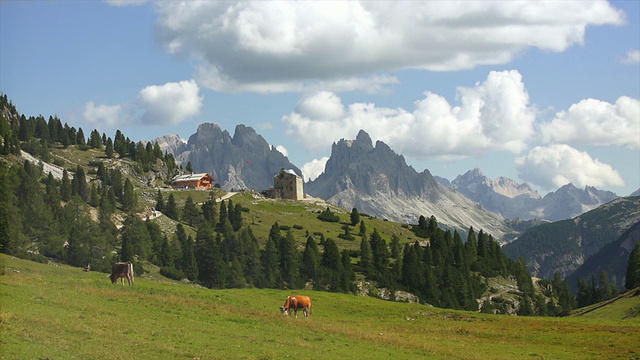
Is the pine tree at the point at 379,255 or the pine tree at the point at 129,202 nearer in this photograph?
the pine tree at the point at 379,255

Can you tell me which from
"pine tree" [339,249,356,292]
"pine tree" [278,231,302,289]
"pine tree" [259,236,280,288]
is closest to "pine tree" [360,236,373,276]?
"pine tree" [339,249,356,292]

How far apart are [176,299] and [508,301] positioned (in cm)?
14514

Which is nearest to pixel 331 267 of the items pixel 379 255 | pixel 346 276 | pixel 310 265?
pixel 310 265

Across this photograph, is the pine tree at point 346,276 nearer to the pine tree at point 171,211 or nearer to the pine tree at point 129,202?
the pine tree at point 171,211

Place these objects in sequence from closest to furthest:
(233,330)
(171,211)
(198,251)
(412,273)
A: (233,330) → (198,251) → (412,273) → (171,211)

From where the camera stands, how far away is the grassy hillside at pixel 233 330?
34.2m

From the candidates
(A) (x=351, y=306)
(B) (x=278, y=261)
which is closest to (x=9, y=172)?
(B) (x=278, y=261)

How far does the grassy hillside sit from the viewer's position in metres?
34.2

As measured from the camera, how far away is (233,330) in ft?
149

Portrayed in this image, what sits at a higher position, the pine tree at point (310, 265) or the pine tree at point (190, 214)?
the pine tree at point (190, 214)

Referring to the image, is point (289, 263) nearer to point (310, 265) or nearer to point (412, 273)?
point (310, 265)

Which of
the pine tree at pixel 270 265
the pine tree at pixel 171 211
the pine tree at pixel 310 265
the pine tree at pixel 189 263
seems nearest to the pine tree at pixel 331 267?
the pine tree at pixel 310 265

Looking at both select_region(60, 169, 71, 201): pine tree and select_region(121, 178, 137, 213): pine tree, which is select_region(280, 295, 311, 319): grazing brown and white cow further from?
select_region(121, 178, 137, 213): pine tree

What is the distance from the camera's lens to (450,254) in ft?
654
